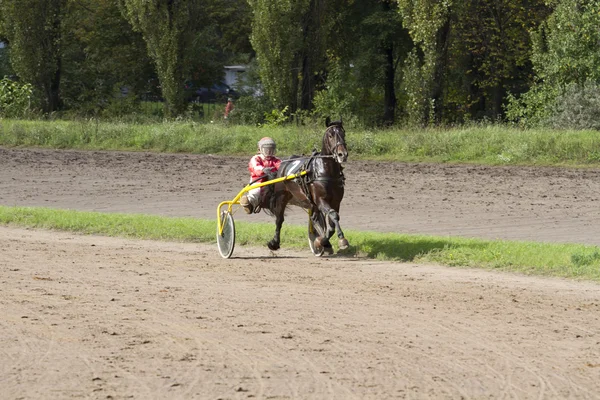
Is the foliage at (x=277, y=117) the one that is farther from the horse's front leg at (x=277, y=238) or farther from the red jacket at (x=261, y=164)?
the horse's front leg at (x=277, y=238)

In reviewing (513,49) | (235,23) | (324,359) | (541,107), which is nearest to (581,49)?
(541,107)

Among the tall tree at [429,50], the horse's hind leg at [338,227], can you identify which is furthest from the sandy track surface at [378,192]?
the tall tree at [429,50]

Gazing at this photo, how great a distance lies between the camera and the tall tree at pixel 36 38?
46531 mm

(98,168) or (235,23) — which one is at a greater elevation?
(235,23)

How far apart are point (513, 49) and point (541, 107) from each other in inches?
346

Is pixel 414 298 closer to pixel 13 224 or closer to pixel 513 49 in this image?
pixel 13 224

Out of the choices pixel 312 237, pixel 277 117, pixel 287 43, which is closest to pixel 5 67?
pixel 287 43

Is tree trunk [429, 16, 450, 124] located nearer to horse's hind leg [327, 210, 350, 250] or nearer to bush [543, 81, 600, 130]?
bush [543, 81, 600, 130]

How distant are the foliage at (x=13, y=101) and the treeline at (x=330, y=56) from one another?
113 millimetres

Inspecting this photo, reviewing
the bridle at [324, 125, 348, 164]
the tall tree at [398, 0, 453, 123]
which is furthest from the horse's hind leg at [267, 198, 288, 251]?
the tall tree at [398, 0, 453, 123]

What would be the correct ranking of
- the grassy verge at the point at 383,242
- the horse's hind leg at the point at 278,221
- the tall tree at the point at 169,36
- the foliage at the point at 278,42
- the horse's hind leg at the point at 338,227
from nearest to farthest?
the grassy verge at the point at 383,242, the horse's hind leg at the point at 338,227, the horse's hind leg at the point at 278,221, the foliage at the point at 278,42, the tall tree at the point at 169,36

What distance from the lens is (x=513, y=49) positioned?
152ft

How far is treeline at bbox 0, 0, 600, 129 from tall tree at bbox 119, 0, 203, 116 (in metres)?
0.04

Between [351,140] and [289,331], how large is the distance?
23.2 meters
